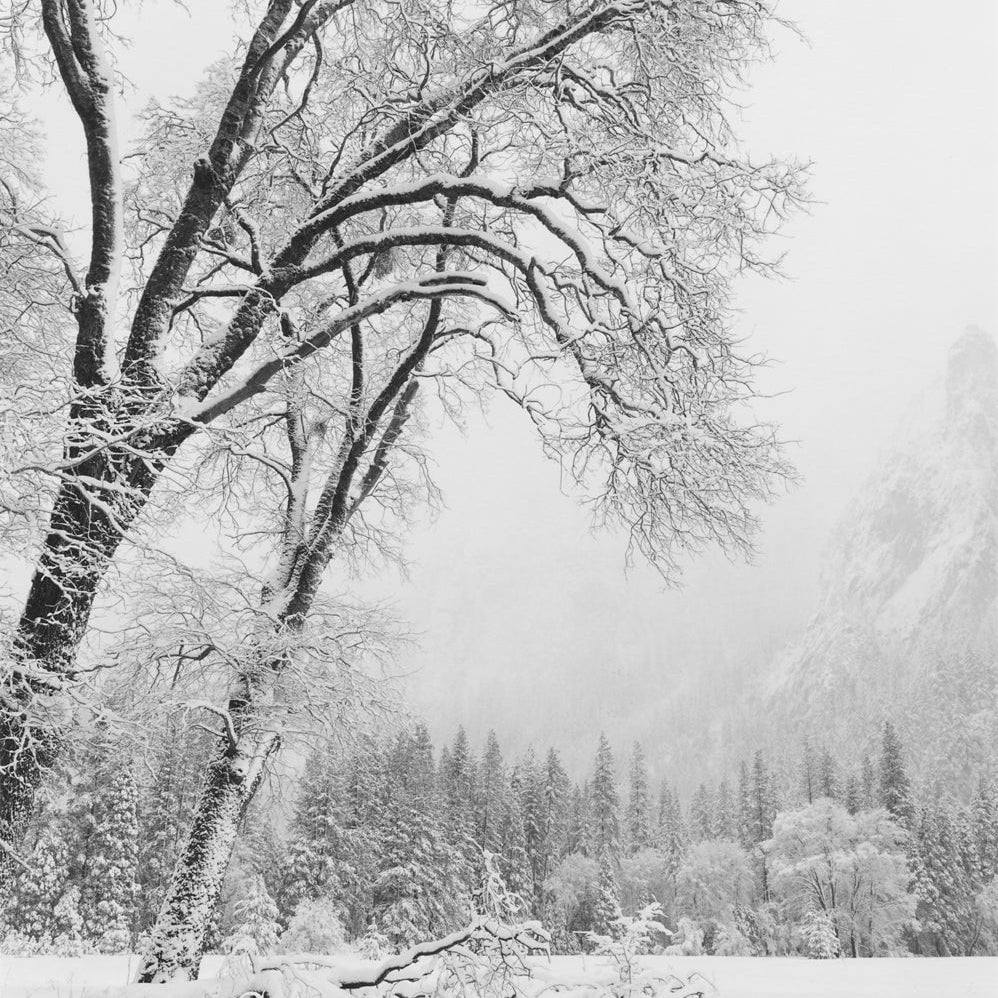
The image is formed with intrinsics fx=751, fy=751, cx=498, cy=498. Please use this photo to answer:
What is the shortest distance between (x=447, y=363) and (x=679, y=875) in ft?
182

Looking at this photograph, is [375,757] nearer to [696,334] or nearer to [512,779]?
[696,334]

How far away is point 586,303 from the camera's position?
584 centimetres

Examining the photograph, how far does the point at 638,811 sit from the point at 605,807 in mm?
12780

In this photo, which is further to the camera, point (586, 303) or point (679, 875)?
point (679, 875)

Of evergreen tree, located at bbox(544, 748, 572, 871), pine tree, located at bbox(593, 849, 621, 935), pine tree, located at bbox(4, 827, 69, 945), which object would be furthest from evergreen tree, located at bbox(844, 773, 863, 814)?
pine tree, located at bbox(4, 827, 69, 945)

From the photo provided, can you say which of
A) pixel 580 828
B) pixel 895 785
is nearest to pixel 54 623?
pixel 895 785

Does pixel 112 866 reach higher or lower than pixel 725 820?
lower

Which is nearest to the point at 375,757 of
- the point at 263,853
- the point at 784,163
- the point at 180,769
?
the point at 784,163

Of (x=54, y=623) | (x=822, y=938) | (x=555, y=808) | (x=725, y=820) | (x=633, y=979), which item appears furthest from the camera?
(x=725, y=820)

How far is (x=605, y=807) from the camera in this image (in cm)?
5612

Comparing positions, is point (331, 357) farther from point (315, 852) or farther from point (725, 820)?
point (725, 820)

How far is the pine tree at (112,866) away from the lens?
29.7m

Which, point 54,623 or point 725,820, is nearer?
point 54,623

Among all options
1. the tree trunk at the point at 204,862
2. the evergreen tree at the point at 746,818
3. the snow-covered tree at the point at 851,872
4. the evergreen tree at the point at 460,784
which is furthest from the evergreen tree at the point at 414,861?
the tree trunk at the point at 204,862
